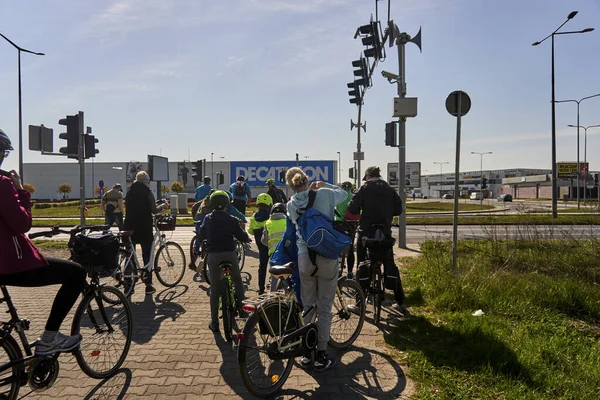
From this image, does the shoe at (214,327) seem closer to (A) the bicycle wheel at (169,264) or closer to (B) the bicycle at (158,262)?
(B) the bicycle at (158,262)

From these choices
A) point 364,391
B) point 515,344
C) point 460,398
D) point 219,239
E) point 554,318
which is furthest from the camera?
point 554,318

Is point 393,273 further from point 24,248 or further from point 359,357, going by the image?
point 24,248

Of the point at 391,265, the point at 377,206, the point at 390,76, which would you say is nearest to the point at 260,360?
the point at 391,265

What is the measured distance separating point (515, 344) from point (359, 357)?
61.8 inches

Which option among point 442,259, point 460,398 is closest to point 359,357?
point 460,398

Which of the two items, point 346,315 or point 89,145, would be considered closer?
point 346,315

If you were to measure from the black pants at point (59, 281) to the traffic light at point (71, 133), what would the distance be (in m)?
7.61

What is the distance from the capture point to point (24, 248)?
9.98 feet

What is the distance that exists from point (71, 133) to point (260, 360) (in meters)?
8.55

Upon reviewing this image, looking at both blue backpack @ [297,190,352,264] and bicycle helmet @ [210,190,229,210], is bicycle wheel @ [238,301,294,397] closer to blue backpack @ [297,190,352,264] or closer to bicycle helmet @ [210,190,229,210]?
blue backpack @ [297,190,352,264]

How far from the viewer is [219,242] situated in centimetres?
498

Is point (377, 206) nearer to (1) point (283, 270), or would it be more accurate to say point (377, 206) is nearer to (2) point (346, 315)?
(2) point (346, 315)

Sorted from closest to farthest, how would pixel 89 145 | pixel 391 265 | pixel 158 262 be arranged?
pixel 391 265 → pixel 158 262 → pixel 89 145

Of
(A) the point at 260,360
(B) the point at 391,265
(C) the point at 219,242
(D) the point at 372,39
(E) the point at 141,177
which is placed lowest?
(A) the point at 260,360
